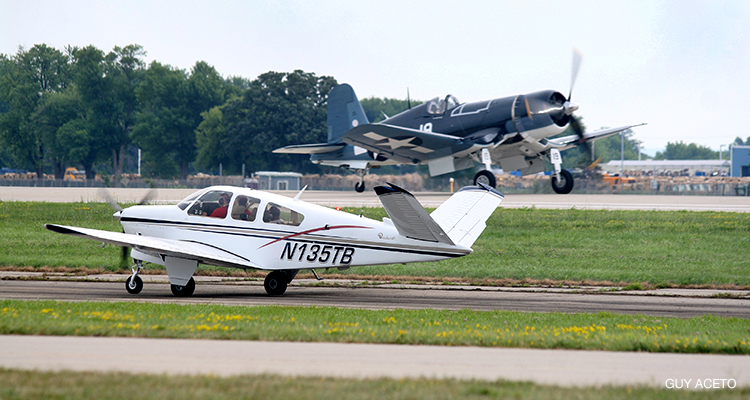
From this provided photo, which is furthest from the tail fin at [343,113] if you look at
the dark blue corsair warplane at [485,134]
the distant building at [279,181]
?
the distant building at [279,181]

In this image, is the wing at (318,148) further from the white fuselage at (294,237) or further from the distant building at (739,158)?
the distant building at (739,158)

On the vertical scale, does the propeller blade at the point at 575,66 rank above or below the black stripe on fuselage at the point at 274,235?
above

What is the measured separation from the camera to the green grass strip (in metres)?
8.35

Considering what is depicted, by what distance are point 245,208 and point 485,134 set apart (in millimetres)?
22478

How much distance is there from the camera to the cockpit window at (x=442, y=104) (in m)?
36.5

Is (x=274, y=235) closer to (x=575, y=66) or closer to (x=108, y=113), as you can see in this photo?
(x=575, y=66)

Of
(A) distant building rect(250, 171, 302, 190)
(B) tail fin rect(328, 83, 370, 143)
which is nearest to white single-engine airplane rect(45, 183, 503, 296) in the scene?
(B) tail fin rect(328, 83, 370, 143)

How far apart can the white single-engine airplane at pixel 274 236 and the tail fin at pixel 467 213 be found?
0.07ft

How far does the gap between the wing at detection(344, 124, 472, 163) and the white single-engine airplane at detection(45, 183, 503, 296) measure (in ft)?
65.2

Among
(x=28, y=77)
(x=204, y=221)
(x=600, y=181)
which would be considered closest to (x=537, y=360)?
(x=204, y=221)

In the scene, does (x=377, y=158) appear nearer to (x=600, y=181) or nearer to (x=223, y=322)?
(x=600, y=181)

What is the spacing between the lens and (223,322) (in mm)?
9328

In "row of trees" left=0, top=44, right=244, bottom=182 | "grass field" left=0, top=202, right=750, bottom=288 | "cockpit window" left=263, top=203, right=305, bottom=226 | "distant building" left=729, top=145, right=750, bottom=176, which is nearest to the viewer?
"cockpit window" left=263, top=203, right=305, bottom=226

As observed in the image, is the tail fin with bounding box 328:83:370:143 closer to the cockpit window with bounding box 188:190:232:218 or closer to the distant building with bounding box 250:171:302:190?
the distant building with bounding box 250:171:302:190
